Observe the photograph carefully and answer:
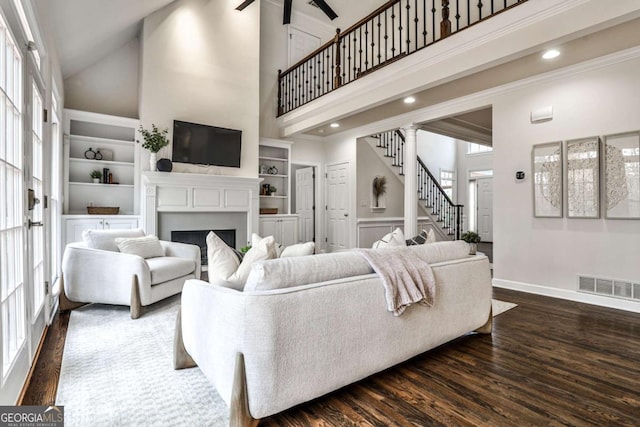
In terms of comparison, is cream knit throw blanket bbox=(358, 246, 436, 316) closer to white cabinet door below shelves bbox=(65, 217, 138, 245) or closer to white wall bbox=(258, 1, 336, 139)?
white cabinet door below shelves bbox=(65, 217, 138, 245)

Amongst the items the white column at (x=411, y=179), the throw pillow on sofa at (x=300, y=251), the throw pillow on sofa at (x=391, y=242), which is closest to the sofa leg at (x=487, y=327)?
the throw pillow on sofa at (x=391, y=242)

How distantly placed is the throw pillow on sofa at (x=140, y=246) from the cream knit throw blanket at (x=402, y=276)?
9.24 feet

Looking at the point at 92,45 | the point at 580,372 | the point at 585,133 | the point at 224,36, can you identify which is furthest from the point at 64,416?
the point at 224,36

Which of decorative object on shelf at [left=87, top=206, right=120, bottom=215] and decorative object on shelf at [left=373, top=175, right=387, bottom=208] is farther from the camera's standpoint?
decorative object on shelf at [left=373, top=175, right=387, bottom=208]

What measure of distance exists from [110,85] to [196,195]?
7.63 ft

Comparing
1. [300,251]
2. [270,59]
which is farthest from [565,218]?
[270,59]

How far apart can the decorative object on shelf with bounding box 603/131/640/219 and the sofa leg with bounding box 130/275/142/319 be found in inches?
194

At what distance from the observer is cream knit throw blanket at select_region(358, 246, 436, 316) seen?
2016 mm

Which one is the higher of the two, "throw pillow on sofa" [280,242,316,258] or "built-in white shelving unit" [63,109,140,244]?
"built-in white shelving unit" [63,109,140,244]

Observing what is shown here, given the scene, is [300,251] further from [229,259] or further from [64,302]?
[64,302]

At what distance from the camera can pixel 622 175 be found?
11.7ft

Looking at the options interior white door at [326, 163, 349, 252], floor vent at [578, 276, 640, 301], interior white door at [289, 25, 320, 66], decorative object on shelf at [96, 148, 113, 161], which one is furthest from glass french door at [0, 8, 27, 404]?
interior white door at [289, 25, 320, 66]

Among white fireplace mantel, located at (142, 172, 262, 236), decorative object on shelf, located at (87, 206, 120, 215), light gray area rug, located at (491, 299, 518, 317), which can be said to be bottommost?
light gray area rug, located at (491, 299, 518, 317)

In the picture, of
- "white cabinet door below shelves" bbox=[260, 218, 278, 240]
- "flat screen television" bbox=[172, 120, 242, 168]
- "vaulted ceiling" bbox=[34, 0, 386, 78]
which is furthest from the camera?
"white cabinet door below shelves" bbox=[260, 218, 278, 240]
